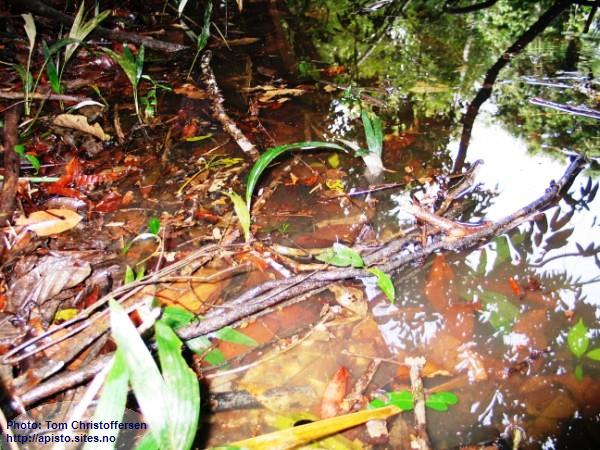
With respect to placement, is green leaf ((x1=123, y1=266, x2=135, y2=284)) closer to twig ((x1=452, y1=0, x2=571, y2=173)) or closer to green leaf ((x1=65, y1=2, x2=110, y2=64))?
twig ((x1=452, y1=0, x2=571, y2=173))

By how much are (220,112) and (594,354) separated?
6.15 ft

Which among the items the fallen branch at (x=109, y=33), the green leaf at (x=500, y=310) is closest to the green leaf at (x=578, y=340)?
the green leaf at (x=500, y=310)

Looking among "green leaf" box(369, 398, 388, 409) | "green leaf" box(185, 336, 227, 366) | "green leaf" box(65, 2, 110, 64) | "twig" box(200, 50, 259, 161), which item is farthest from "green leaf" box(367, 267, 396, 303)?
"green leaf" box(65, 2, 110, 64)

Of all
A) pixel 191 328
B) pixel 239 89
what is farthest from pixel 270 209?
pixel 239 89

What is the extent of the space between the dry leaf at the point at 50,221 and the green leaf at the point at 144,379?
748 mm

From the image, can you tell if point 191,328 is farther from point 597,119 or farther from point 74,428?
point 597,119

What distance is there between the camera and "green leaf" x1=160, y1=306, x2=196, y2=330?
43.9 inches

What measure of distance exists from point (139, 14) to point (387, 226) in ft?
10.1

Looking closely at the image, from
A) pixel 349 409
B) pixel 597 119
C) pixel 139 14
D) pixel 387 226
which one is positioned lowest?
pixel 349 409

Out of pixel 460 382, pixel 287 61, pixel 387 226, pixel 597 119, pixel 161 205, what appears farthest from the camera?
pixel 287 61

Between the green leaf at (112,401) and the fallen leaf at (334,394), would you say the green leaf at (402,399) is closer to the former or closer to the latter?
the fallen leaf at (334,394)

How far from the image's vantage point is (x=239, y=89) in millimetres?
2314

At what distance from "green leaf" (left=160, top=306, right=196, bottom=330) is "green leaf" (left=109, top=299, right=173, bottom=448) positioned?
9.0 inches

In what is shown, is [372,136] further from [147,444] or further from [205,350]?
[147,444]
